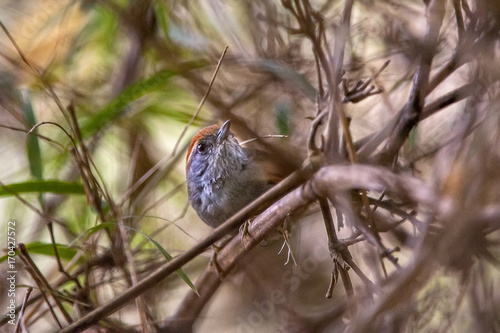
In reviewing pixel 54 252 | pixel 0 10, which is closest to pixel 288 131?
pixel 54 252

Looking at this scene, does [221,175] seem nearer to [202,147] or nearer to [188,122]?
[202,147]

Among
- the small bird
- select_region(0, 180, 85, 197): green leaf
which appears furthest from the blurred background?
the small bird

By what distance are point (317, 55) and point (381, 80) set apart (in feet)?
5.13

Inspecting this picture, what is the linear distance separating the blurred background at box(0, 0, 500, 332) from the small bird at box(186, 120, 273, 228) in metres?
0.12

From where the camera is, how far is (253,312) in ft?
11.5

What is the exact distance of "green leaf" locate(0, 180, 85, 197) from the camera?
2.79 meters

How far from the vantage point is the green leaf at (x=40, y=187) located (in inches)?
110

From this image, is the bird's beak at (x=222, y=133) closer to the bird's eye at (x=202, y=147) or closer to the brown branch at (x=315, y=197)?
the bird's eye at (x=202, y=147)

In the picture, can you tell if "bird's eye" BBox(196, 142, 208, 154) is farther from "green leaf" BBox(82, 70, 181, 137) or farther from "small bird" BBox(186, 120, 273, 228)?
"green leaf" BBox(82, 70, 181, 137)

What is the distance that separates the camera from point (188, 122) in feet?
10.5

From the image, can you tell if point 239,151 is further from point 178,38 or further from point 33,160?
point 33,160

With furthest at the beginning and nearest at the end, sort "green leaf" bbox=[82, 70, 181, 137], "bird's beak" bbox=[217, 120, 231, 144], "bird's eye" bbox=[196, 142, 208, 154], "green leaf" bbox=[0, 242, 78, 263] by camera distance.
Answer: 1. "bird's eye" bbox=[196, 142, 208, 154]
2. "bird's beak" bbox=[217, 120, 231, 144]
3. "green leaf" bbox=[82, 70, 181, 137]
4. "green leaf" bbox=[0, 242, 78, 263]

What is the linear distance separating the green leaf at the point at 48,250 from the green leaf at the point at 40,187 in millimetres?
267

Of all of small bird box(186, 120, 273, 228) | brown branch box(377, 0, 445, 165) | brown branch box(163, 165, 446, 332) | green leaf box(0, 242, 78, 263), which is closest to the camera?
brown branch box(163, 165, 446, 332)
